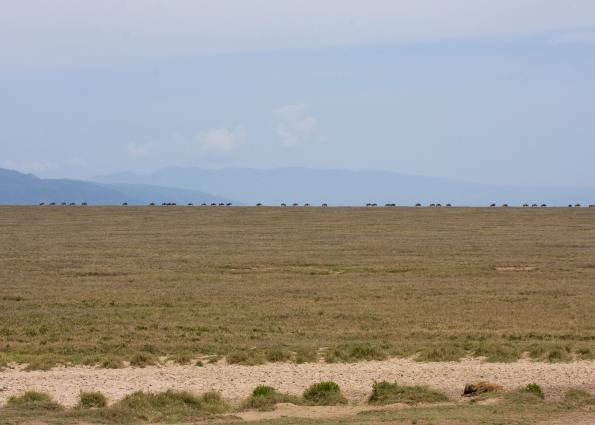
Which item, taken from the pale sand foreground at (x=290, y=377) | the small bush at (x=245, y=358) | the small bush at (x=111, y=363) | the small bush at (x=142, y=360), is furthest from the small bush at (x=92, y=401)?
the small bush at (x=245, y=358)

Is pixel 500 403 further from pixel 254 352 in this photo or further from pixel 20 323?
pixel 20 323

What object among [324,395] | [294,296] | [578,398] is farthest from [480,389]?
[294,296]

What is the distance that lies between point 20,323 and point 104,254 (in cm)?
2701

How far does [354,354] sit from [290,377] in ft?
9.40

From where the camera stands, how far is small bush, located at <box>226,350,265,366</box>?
74.3 feet

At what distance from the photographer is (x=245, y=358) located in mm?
22812

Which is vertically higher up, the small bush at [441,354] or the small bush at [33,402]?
the small bush at [441,354]

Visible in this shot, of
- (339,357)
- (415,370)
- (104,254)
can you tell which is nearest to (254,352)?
(339,357)

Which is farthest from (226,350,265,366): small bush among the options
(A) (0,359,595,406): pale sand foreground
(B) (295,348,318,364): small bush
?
(B) (295,348,318,364): small bush

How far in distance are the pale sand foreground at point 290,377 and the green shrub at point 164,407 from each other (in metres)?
0.65

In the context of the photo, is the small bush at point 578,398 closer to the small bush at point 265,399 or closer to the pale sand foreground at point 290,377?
the pale sand foreground at point 290,377

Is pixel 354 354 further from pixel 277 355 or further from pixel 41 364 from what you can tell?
pixel 41 364

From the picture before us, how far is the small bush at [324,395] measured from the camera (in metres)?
18.8

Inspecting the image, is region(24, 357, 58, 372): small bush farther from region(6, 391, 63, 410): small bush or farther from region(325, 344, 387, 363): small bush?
region(325, 344, 387, 363): small bush
